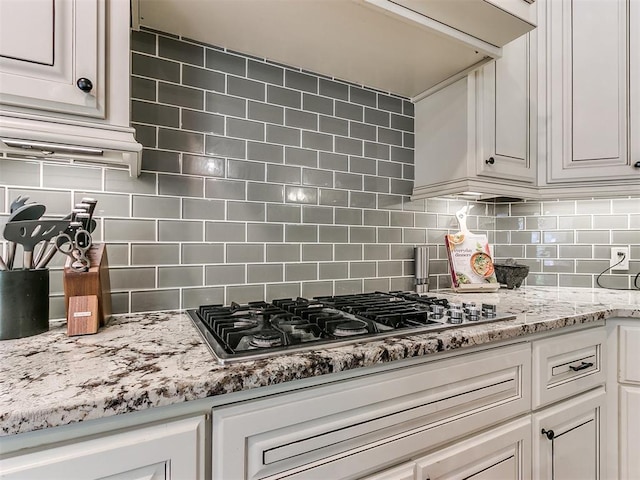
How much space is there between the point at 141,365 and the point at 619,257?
2.10m

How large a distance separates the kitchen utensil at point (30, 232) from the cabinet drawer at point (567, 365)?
1323 millimetres

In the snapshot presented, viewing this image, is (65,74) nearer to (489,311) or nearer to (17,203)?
(17,203)

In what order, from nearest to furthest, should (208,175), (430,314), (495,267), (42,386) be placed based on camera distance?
(42,386), (430,314), (208,175), (495,267)

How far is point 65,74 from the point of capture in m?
0.73

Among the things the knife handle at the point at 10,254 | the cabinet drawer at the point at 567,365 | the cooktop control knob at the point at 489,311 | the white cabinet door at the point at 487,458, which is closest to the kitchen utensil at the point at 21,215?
the knife handle at the point at 10,254

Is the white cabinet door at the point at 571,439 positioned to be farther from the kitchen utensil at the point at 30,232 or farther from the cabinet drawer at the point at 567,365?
the kitchen utensil at the point at 30,232

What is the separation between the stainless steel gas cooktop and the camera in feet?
2.32

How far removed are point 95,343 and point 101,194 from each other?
1.59ft

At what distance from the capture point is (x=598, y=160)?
1.51m

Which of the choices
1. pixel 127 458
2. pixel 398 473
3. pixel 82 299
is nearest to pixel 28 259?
pixel 82 299

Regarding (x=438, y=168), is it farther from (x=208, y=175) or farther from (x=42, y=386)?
(x=42, y=386)

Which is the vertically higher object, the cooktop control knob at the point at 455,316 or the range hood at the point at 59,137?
the range hood at the point at 59,137

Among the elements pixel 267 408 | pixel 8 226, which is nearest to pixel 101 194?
pixel 8 226

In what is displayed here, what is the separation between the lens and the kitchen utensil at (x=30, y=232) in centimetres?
76
